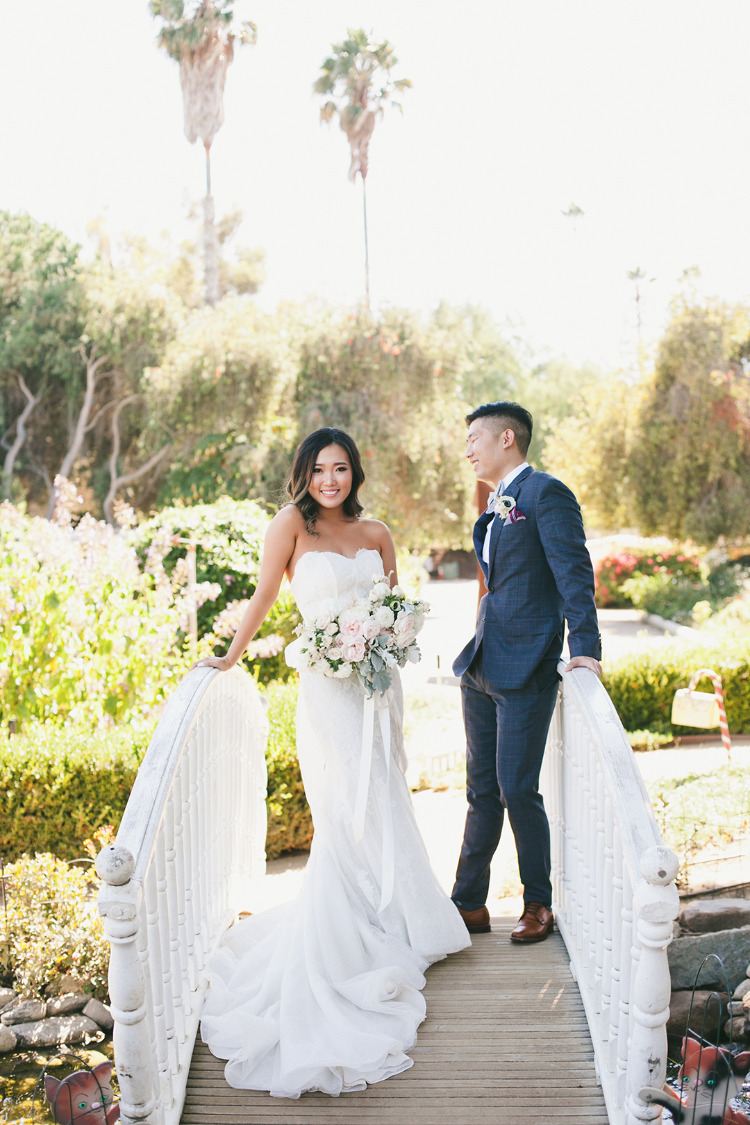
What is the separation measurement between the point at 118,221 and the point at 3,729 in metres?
25.1

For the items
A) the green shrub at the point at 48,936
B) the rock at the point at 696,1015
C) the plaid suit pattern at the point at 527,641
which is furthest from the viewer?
the green shrub at the point at 48,936

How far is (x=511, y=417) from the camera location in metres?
3.45

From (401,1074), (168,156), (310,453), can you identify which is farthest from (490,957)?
(168,156)

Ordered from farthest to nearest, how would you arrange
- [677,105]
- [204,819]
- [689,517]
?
[677,105] → [689,517] → [204,819]

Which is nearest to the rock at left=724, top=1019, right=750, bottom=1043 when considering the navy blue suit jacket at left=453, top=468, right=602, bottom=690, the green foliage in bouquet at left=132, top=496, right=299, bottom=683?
the navy blue suit jacket at left=453, top=468, right=602, bottom=690

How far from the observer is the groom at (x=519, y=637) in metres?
3.19

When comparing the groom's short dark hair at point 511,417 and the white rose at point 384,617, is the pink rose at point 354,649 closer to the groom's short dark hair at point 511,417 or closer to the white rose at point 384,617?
the white rose at point 384,617

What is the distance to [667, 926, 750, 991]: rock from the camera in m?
3.75

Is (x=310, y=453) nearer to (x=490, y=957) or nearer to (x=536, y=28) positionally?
(x=490, y=957)

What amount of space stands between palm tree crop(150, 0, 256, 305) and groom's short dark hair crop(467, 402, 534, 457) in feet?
63.1

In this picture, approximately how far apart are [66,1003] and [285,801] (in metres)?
2.29

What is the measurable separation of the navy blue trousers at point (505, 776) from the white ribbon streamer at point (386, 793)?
37 cm

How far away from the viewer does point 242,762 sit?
152 inches

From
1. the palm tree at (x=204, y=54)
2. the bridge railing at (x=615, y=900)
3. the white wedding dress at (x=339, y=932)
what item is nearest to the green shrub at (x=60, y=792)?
the white wedding dress at (x=339, y=932)
